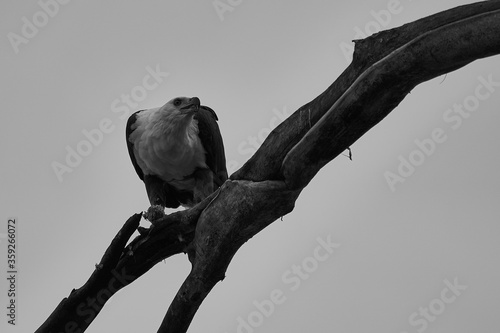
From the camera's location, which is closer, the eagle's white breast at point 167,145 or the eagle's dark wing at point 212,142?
the eagle's white breast at point 167,145

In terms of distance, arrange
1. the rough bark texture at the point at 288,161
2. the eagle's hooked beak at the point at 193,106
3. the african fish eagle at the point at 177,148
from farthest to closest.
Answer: the african fish eagle at the point at 177,148 → the eagle's hooked beak at the point at 193,106 → the rough bark texture at the point at 288,161

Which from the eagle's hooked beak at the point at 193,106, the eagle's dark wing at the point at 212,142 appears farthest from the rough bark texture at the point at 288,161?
the eagle's dark wing at the point at 212,142

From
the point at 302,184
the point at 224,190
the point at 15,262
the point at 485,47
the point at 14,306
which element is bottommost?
the point at 485,47

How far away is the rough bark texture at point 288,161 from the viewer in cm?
339

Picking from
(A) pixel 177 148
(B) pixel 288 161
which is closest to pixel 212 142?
(A) pixel 177 148

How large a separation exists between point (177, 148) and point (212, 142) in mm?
404

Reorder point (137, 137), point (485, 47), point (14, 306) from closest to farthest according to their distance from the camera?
point (485, 47) → point (14, 306) → point (137, 137)

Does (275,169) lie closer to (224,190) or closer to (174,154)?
(224,190)

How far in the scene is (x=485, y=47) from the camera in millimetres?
3264

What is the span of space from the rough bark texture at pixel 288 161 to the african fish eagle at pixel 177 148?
272 cm

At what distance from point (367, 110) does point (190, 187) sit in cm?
472

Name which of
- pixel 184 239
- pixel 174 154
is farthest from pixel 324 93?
pixel 174 154

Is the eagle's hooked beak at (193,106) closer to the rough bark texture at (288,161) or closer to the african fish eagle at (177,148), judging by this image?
the african fish eagle at (177,148)

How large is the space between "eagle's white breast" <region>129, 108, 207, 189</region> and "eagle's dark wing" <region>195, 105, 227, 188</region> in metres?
0.06
